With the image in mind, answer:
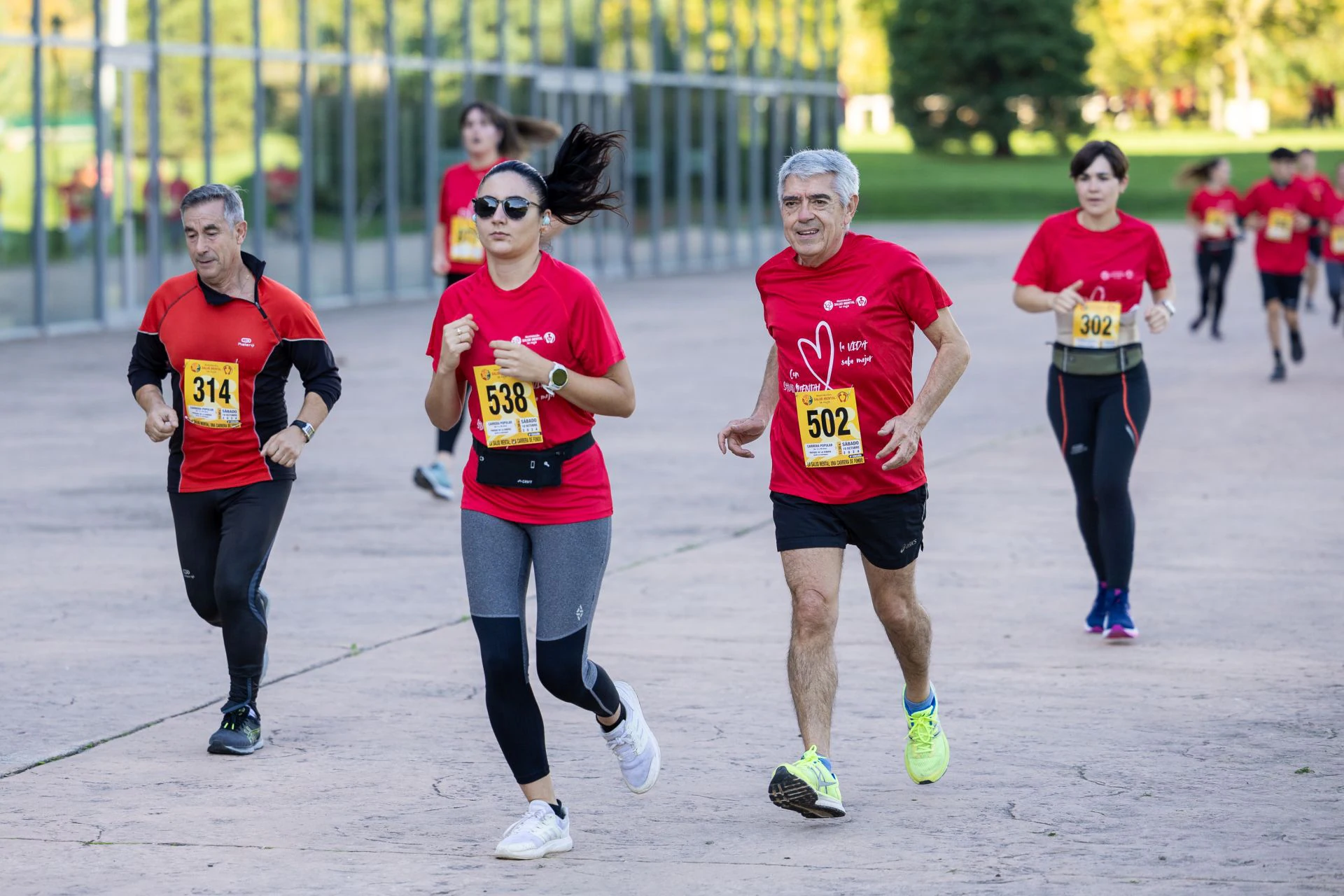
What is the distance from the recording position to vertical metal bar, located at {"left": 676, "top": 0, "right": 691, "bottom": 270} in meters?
34.8

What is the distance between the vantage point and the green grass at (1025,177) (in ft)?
180

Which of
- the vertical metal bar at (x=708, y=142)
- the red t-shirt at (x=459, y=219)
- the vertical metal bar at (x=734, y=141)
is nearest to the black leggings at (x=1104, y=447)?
the red t-shirt at (x=459, y=219)

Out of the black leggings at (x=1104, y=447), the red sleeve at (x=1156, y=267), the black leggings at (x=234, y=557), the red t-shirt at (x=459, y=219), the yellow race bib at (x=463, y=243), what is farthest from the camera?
the yellow race bib at (x=463, y=243)

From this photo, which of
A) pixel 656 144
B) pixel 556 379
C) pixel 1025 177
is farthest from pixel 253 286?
pixel 1025 177

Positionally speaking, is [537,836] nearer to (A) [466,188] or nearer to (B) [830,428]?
(B) [830,428]

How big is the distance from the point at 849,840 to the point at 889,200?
51.9m

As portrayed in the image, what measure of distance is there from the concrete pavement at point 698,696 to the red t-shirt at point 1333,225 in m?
6.64

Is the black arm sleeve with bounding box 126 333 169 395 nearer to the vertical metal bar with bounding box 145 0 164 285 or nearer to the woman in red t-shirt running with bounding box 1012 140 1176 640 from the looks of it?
the woman in red t-shirt running with bounding box 1012 140 1176 640

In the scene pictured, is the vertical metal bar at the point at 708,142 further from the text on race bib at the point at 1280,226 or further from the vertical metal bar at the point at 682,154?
the text on race bib at the point at 1280,226

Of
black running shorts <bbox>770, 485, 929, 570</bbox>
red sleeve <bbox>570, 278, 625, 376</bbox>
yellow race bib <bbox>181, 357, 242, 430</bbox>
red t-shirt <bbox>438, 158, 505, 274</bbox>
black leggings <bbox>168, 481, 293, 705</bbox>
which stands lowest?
black leggings <bbox>168, 481, 293, 705</bbox>

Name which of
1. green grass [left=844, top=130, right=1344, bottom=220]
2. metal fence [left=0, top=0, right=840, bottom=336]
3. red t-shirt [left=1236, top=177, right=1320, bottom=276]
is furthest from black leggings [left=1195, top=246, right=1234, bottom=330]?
green grass [left=844, top=130, right=1344, bottom=220]

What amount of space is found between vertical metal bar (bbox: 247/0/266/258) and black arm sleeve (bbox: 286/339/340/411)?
19.0 metres

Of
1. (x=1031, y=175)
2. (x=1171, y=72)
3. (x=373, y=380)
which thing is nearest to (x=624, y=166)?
(x=373, y=380)

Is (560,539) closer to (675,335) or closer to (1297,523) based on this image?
(1297,523)
